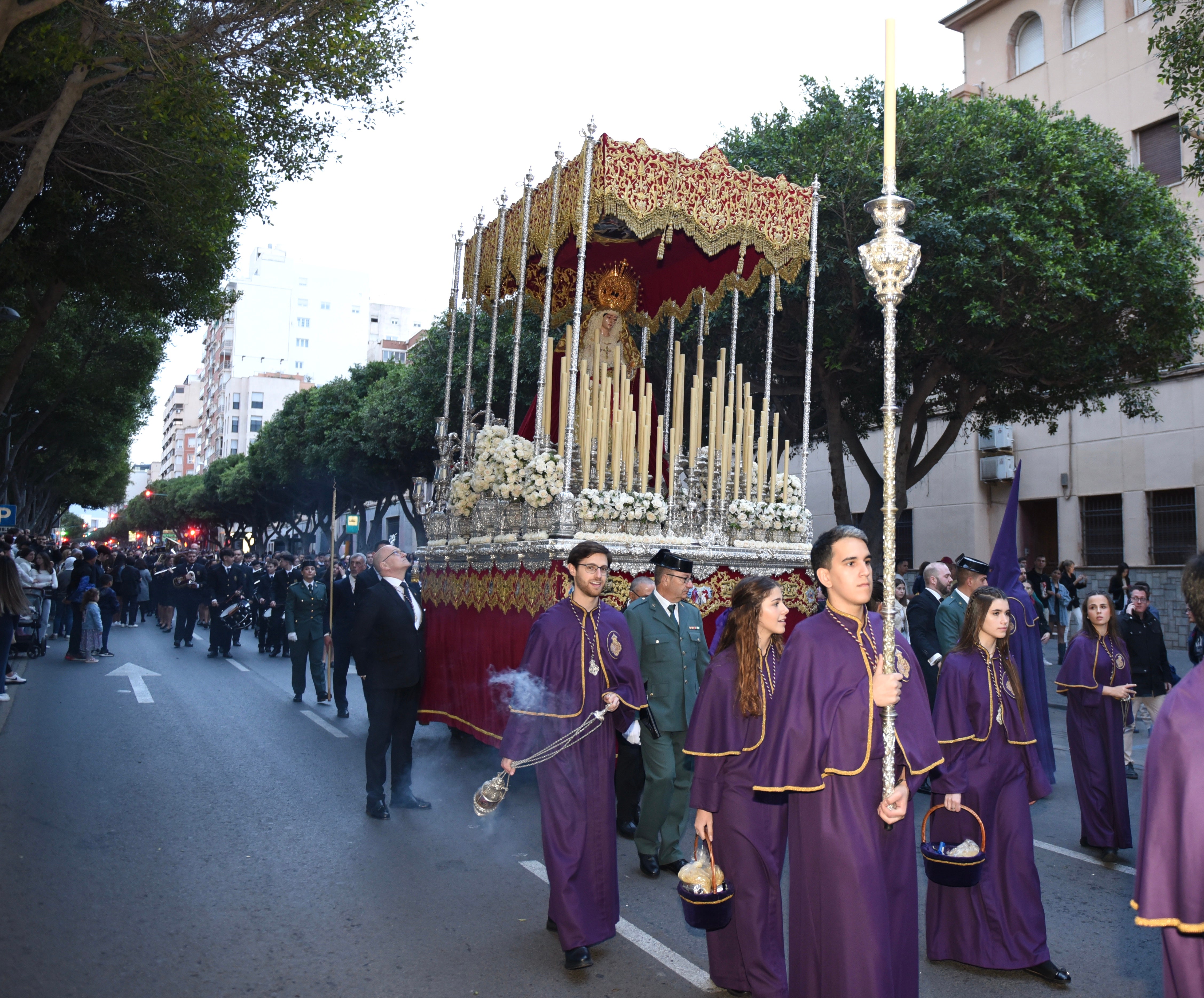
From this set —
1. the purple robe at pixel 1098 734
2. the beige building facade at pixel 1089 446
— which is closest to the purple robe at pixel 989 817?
the purple robe at pixel 1098 734

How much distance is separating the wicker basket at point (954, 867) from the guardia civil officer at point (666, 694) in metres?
2.14

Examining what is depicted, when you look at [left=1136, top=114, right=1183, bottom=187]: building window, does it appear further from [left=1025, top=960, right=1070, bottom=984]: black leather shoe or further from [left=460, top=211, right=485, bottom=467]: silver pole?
[left=1025, top=960, right=1070, bottom=984]: black leather shoe

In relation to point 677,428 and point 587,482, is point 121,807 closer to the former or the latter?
point 587,482

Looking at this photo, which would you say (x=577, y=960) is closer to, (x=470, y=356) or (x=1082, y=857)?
(x=1082, y=857)

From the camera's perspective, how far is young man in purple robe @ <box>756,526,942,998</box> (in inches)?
135

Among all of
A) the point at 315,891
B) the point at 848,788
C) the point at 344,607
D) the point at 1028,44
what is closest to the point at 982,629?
the point at 848,788

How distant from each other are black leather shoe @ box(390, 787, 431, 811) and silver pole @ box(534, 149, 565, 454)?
3005mm

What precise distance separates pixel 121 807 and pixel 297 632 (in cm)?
631

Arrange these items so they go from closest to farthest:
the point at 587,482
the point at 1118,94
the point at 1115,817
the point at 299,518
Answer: the point at 1115,817 → the point at 587,482 → the point at 1118,94 → the point at 299,518

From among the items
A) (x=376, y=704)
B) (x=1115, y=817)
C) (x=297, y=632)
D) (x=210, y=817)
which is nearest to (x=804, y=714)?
(x=1115, y=817)

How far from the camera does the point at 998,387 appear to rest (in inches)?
742

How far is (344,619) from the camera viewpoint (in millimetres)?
12766

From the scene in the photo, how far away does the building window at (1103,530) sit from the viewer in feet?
79.1

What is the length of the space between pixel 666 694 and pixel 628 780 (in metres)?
1.13
